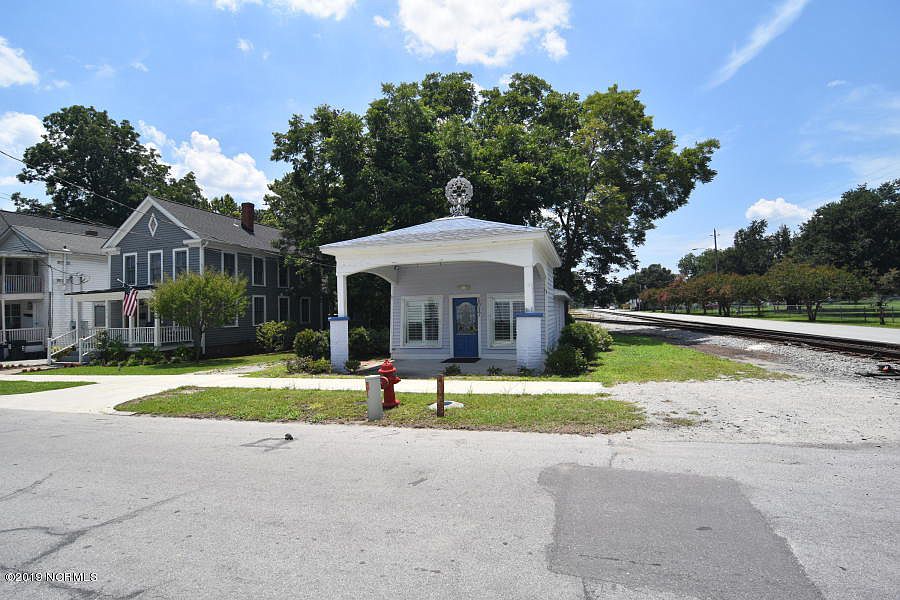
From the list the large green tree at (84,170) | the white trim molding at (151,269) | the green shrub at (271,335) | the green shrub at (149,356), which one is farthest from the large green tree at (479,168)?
the large green tree at (84,170)

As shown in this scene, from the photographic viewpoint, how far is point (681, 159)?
31.0 m

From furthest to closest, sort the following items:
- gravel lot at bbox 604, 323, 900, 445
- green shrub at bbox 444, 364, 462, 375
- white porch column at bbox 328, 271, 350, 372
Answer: white porch column at bbox 328, 271, 350, 372, green shrub at bbox 444, 364, 462, 375, gravel lot at bbox 604, 323, 900, 445

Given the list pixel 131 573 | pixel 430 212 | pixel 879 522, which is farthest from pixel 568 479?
pixel 430 212

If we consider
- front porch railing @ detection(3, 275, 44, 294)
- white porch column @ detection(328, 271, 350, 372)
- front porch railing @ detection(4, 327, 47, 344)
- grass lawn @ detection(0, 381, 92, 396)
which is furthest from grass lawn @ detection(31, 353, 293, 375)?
front porch railing @ detection(3, 275, 44, 294)

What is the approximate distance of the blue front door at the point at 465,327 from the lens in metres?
18.0

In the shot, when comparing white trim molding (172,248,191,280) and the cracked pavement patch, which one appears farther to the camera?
white trim molding (172,248,191,280)

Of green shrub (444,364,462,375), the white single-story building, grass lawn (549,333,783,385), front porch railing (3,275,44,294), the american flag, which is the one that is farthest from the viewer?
front porch railing (3,275,44,294)

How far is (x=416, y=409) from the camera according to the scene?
30.1 feet

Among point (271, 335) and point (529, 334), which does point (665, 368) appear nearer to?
point (529, 334)

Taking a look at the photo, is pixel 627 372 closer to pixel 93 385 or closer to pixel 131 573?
pixel 131 573

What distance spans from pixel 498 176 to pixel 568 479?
20582 millimetres

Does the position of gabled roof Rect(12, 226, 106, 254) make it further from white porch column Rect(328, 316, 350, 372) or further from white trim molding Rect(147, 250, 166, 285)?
white porch column Rect(328, 316, 350, 372)

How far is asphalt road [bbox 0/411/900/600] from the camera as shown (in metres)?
3.24

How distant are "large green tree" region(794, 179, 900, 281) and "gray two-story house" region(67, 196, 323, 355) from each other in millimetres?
55240
